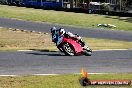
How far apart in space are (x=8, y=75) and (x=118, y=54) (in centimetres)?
832

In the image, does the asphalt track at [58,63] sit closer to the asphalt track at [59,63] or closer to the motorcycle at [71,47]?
the asphalt track at [59,63]

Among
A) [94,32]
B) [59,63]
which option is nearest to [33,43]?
[59,63]

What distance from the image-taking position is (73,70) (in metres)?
15.6

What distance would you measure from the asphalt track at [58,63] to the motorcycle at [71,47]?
14.6 inches

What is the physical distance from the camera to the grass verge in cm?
2408

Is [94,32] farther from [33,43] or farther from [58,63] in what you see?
[58,63]

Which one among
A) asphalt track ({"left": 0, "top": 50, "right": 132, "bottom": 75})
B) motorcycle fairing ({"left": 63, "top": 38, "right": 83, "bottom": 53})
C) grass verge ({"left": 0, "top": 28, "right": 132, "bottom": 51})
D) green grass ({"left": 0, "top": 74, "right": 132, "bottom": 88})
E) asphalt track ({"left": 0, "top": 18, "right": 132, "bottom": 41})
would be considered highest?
motorcycle fairing ({"left": 63, "top": 38, "right": 83, "bottom": 53})

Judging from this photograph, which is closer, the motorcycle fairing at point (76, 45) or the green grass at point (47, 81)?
the green grass at point (47, 81)

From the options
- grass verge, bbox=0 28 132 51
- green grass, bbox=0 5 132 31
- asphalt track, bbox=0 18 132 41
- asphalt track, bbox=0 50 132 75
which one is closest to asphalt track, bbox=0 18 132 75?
asphalt track, bbox=0 50 132 75

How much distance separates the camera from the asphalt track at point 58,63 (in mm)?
15421

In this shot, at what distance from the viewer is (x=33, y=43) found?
26.7 metres

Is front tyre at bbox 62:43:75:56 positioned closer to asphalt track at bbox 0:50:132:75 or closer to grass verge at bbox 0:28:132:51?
asphalt track at bbox 0:50:132:75

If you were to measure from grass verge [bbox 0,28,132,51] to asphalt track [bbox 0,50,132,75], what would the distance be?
3.75 metres

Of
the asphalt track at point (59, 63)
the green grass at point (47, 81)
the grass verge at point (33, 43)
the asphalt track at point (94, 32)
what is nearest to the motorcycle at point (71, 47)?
the asphalt track at point (59, 63)
